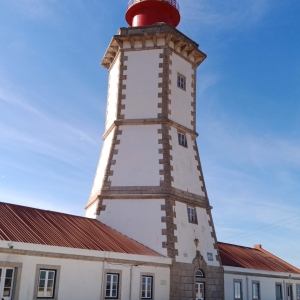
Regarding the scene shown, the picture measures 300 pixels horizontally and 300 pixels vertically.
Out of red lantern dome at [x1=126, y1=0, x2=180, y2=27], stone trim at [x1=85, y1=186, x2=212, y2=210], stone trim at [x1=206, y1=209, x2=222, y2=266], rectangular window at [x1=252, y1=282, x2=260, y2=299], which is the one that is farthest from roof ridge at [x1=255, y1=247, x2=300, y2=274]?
red lantern dome at [x1=126, y1=0, x2=180, y2=27]

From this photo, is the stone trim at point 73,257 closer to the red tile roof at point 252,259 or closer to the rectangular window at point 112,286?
the rectangular window at point 112,286

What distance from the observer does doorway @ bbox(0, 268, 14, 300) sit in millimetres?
11844

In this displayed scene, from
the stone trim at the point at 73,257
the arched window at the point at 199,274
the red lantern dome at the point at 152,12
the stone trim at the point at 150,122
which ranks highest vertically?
the red lantern dome at the point at 152,12

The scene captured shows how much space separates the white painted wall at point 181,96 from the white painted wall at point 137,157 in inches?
57.1

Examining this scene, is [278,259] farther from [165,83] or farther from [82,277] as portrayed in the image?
[82,277]

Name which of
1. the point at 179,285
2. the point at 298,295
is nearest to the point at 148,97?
the point at 179,285

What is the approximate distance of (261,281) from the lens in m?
21.2

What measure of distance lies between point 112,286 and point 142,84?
32.1 feet

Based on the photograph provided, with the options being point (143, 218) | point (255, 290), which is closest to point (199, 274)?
point (143, 218)

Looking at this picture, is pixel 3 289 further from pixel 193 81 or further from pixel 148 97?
pixel 193 81

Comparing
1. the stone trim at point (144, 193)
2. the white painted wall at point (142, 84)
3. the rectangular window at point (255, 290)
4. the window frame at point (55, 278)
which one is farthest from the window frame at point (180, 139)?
the window frame at point (55, 278)

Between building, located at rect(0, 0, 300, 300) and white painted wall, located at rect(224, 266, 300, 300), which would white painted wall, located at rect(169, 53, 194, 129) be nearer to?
building, located at rect(0, 0, 300, 300)

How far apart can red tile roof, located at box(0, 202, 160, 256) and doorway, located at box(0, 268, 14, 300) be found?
91cm

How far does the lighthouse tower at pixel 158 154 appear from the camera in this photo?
17016 mm
